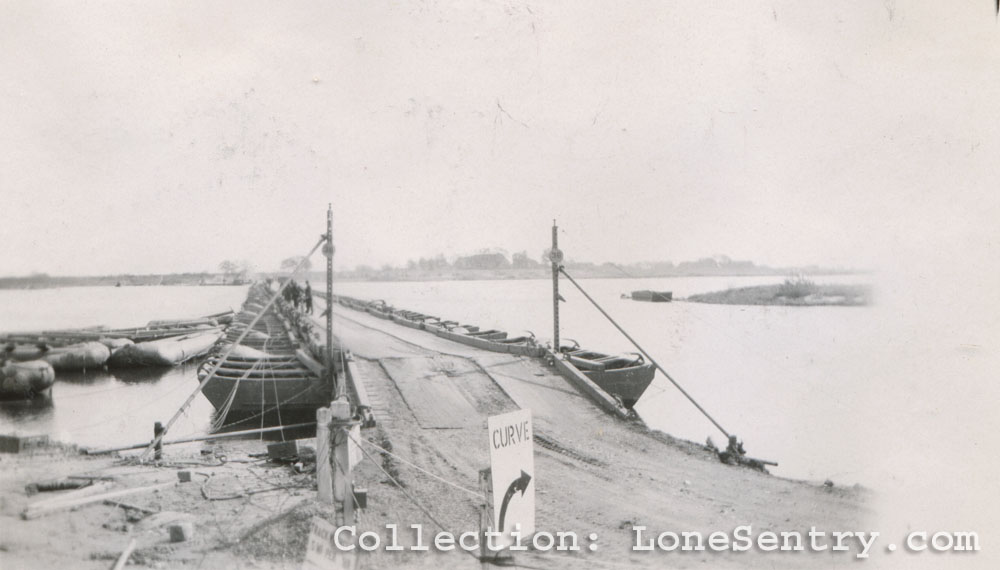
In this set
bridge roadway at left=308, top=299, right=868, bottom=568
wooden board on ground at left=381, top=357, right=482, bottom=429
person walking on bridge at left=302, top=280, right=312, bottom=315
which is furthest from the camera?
person walking on bridge at left=302, top=280, right=312, bottom=315

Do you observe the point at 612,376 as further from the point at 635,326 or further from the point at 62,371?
the point at 635,326

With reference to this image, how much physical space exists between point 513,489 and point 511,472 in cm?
12

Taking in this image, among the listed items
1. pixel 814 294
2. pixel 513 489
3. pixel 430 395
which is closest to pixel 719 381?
pixel 814 294

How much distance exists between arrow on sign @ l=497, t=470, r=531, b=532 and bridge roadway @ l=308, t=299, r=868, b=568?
632 mm

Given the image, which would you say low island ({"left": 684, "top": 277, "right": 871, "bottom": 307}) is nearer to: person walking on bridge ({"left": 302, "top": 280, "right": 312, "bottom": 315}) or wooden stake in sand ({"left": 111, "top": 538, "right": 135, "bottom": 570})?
wooden stake in sand ({"left": 111, "top": 538, "right": 135, "bottom": 570})

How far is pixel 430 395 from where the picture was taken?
332 inches

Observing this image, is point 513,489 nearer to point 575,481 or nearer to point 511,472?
point 511,472

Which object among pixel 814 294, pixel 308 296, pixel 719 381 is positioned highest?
pixel 814 294

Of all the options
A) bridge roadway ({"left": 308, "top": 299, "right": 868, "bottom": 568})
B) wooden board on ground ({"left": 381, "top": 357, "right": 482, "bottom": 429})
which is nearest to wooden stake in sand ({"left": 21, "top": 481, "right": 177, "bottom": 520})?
bridge roadway ({"left": 308, "top": 299, "right": 868, "bottom": 568})

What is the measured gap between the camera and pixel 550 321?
25.3 meters

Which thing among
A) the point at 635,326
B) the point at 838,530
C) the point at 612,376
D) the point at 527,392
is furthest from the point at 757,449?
the point at 635,326

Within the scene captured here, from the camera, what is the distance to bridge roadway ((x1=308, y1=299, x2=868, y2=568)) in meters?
4.95

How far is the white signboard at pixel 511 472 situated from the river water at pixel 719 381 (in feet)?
12.9

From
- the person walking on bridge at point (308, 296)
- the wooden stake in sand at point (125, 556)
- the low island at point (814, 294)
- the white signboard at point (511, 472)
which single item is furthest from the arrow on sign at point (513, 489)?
the person walking on bridge at point (308, 296)
